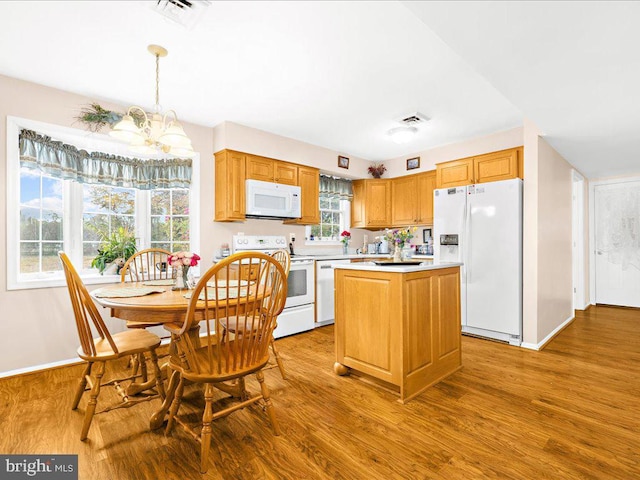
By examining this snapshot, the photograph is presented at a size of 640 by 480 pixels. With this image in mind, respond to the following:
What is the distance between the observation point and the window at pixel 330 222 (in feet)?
16.9

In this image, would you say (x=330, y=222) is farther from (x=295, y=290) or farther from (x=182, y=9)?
(x=182, y=9)

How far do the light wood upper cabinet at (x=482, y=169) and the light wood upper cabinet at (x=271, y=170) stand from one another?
6.51ft

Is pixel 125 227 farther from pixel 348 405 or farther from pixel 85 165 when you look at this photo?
pixel 348 405

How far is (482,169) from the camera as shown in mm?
3881

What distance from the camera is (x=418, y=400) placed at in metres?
2.21

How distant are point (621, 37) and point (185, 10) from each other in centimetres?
247

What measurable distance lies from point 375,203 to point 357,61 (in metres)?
3.08

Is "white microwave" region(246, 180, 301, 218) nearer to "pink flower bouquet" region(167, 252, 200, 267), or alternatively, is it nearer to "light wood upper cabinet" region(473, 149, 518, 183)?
"pink flower bouquet" region(167, 252, 200, 267)

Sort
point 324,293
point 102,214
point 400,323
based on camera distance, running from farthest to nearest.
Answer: point 324,293 < point 102,214 < point 400,323

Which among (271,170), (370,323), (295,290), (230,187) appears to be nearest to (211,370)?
(370,323)

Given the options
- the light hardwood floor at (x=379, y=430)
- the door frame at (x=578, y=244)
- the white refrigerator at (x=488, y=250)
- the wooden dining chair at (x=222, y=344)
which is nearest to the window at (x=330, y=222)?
the white refrigerator at (x=488, y=250)

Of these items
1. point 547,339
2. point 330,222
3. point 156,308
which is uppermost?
point 330,222

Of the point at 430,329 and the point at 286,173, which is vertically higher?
the point at 286,173

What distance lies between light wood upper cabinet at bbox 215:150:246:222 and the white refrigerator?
2.49 metres
